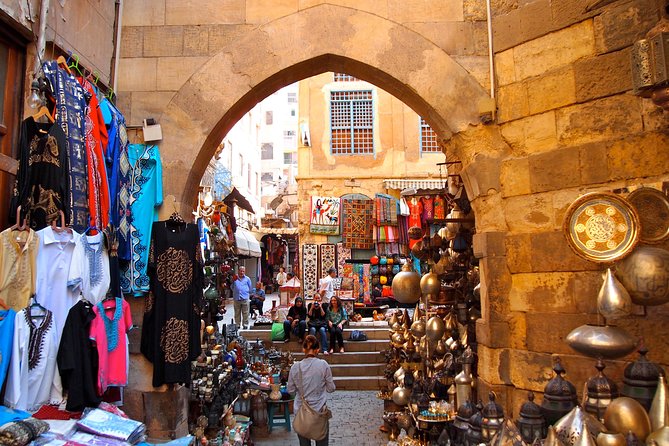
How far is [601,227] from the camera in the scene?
308 centimetres

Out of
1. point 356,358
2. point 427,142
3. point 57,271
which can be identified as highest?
point 427,142

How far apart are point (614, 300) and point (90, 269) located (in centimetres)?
317

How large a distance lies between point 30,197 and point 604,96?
12.3 ft

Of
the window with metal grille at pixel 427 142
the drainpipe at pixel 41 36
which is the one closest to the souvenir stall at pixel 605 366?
the drainpipe at pixel 41 36

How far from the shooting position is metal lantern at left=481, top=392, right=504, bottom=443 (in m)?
2.79

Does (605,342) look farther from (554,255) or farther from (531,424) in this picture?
(554,255)

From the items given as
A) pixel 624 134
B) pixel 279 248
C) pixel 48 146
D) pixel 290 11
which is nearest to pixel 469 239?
pixel 624 134

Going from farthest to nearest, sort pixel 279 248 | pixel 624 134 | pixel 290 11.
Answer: pixel 279 248, pixel 290 11, pixel 624 134

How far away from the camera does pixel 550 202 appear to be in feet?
12.0

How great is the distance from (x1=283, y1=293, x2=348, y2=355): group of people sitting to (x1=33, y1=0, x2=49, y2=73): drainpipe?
669 centimetres

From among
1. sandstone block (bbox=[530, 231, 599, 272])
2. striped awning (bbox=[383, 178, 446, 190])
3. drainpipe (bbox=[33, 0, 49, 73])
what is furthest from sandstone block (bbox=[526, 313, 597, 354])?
striped awning (bbox=[383, 178, 446, 190])

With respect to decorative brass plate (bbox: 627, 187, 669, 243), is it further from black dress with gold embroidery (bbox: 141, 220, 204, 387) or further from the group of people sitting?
the group of people sitting

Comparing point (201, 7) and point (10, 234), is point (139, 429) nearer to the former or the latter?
point (10, 234)

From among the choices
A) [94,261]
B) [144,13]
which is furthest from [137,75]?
[94,261]
